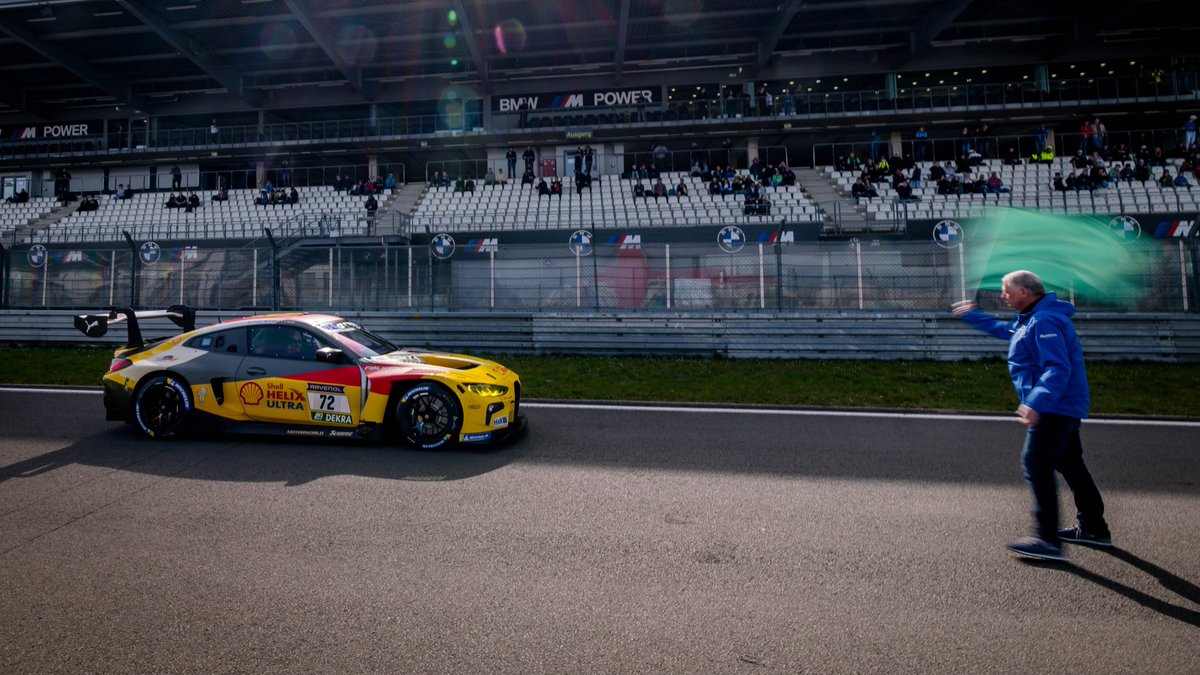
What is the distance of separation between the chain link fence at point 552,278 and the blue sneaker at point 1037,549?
8340 mm

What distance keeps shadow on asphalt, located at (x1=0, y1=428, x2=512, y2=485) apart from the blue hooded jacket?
3824 mm

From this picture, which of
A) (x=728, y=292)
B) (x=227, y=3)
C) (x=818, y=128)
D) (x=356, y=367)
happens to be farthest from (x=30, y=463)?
(x=818, y=128)

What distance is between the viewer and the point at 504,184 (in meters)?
29.5

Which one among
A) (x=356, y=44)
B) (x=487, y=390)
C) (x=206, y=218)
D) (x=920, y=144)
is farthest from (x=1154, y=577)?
(x=356, y=44)

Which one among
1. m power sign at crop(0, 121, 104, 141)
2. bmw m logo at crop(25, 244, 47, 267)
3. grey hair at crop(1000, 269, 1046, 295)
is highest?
m power sign at crop(0, 121, 104, 141)

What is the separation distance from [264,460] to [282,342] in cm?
133

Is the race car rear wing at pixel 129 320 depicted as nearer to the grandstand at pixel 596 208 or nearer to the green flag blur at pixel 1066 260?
the green flag blur at pixel 1066 260

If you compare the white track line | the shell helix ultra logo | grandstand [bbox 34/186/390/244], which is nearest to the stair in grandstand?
the white track line

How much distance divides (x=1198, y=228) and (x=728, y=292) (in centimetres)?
804

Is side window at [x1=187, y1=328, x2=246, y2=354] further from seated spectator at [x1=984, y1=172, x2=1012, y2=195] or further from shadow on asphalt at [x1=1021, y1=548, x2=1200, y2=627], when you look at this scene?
seated spectator at [x1=984, y1=172, x2=1012, y2=195]

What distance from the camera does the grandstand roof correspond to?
92.3ft

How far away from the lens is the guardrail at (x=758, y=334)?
1034cm

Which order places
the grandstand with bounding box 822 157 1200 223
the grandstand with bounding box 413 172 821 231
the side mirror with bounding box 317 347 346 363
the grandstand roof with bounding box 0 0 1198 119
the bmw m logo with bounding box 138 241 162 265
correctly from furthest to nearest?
the grandstand roof with bounding box 0 0 1198 119 → the grandstand with bounding box 413 172 821 231 → the grandstand with bounding box 822 157 1200 223 → the bmw m logo with bounding box 138 241 162 265 → the side mirror with bounding box 317 347 346 363

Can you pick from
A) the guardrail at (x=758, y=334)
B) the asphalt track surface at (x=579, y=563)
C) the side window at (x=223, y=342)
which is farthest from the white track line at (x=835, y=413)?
the guardrail at (x=758, y=334)
